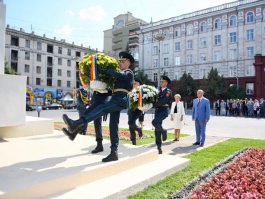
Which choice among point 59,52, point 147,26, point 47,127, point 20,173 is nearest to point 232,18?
point 147,26

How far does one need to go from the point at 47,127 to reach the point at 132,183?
15.2 feet

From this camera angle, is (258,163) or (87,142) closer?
(258,163)

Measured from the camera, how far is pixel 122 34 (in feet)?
232

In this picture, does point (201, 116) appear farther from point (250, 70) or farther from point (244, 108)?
point (250, 70)

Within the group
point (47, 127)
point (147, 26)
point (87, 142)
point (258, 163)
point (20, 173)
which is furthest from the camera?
point (147, 26)

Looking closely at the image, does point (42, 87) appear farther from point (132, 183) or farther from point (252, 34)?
point (132, 183)

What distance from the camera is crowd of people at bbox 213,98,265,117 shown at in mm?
25234

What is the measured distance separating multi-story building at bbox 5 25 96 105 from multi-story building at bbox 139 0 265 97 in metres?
17.7

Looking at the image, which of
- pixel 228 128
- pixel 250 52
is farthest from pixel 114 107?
pixel 250 52

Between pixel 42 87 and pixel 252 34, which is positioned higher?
pixel 252 34

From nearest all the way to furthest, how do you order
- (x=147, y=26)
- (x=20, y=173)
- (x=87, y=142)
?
(x=20, y=173) → (x=87, y=142) → (x=147, y=26)

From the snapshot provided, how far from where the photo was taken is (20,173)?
3.68m

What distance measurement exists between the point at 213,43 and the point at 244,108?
22.3 metres

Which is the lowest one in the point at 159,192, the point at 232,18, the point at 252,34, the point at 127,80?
the point at 159,192
